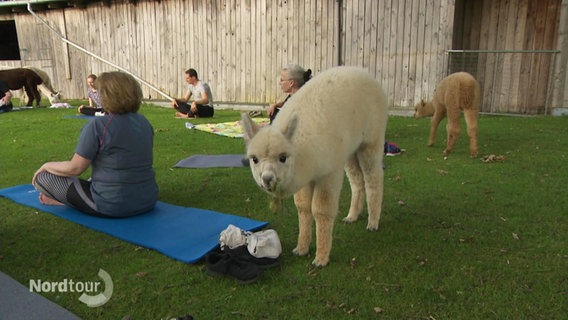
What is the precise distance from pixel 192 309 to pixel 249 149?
1138 mm

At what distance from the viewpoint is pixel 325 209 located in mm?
3363

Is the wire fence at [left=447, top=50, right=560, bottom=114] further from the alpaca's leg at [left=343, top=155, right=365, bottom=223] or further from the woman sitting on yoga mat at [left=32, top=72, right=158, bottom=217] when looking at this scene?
the woman sitting on yoga mat at [left=32, top=72, right=158, bottom=217]

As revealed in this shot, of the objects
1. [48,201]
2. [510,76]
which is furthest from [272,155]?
[510,76]

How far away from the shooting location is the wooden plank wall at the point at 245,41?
11820 millimetres

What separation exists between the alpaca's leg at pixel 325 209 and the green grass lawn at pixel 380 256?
13 centimetres

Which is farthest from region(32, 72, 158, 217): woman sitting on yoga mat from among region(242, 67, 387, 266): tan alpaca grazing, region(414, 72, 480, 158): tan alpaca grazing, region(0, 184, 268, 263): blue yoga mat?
region(414, 72, 480, 158): tan alpaca grazing

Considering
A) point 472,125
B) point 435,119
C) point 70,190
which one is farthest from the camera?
point 435,119

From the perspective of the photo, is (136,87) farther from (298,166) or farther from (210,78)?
(210,78)

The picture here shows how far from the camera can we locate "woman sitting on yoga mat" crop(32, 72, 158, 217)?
4.09 m

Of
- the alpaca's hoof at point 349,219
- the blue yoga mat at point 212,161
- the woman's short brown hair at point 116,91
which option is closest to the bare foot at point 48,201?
the woman's short brown hair at point 116,91

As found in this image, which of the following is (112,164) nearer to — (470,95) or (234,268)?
(234,268)

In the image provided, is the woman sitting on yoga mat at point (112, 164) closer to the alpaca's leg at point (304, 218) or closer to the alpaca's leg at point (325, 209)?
the alpaca's leg at point (304, 218)

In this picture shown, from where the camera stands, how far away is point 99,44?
17156 millimetres

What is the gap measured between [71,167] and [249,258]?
6.97 ft
